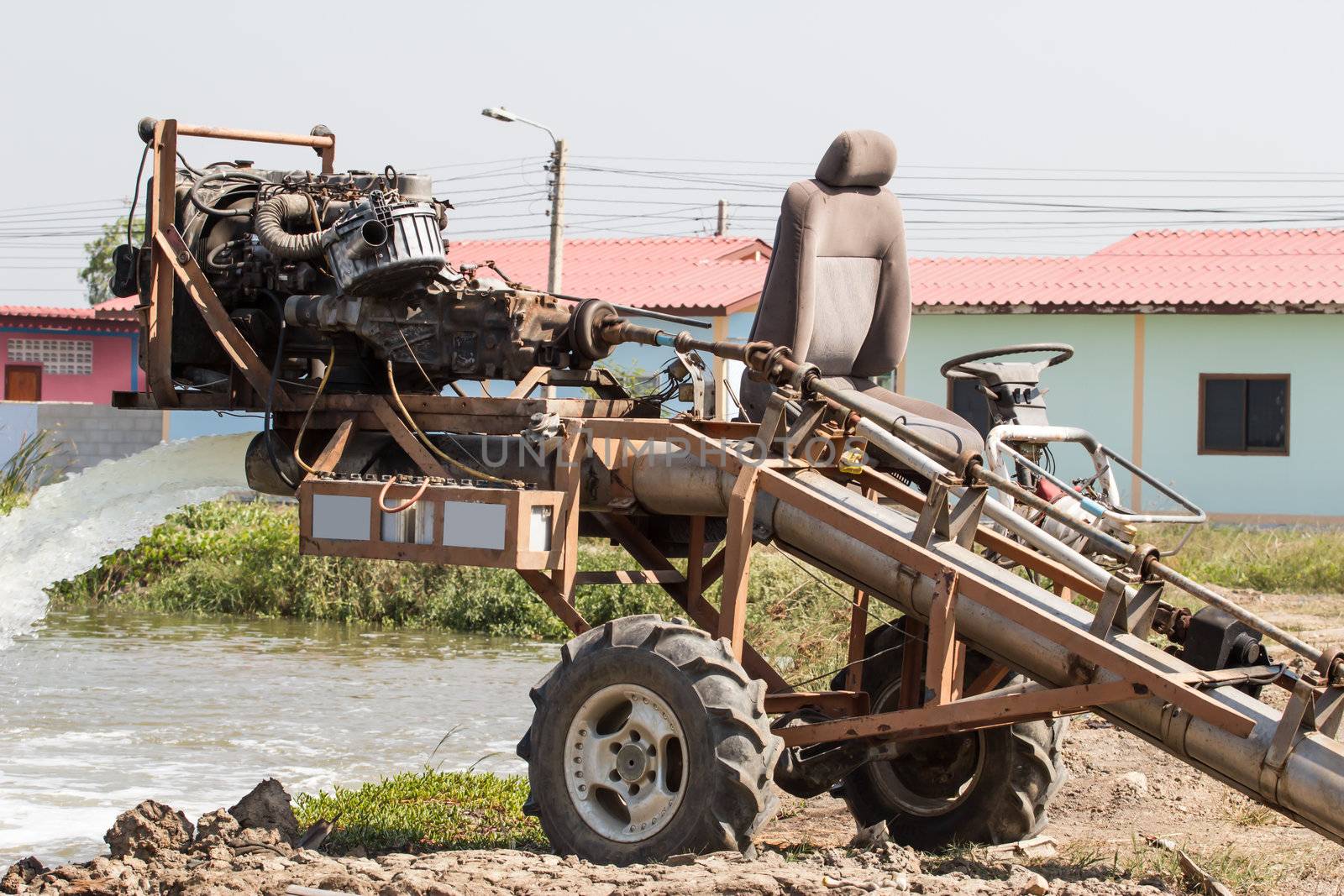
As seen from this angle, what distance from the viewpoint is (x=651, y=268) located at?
3058cm

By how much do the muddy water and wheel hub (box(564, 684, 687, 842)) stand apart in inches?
122

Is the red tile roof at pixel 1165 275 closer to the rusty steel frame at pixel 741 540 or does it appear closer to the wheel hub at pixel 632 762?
the rusty steel frame at pixel 741 540

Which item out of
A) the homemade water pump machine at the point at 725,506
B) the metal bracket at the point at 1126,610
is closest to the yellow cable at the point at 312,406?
the homemade water pump machine at the point at 725,506

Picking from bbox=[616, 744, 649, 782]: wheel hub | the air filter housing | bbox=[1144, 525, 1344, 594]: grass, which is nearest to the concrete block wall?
bbox=[1144, 525, 1344, 594]: grass

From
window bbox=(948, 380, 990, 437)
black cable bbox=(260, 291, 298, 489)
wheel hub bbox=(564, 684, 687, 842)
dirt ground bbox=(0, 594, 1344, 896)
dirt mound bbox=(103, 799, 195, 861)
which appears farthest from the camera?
window bbox=(948, 380, 990, 437)

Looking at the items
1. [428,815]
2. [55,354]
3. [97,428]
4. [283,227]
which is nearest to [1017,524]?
[428,815]

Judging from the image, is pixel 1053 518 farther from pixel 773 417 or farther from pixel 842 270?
pixel 842 270

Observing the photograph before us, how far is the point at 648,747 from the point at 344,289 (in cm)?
256

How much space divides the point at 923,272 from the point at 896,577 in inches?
873

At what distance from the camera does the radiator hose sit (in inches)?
294

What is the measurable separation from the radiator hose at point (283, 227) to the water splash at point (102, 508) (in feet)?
9.91

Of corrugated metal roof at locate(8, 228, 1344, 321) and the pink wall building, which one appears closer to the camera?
corrugated metal roof at locate(8, 228, 1344, 321)

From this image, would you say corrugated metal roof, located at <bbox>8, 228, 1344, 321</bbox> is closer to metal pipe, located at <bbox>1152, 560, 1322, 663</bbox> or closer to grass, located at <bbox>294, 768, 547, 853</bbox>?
grass, located at <bbox>294, 768, 547, 853</bbox>

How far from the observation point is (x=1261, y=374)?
2409 cm
